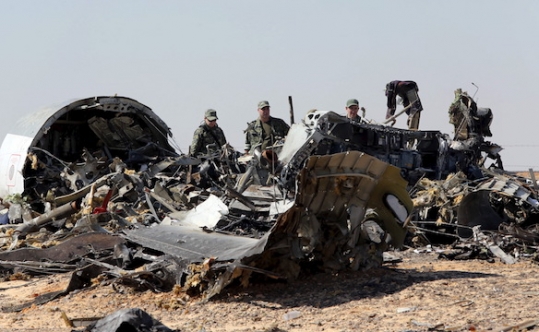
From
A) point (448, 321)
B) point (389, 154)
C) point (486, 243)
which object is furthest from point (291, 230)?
point (389, 154)

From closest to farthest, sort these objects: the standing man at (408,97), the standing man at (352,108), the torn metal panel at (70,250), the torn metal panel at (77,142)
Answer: the torn metal panel at (70,250) < the standing man at (352,108) < the standing man at (408,97) < the torn metal panel at (77,142)

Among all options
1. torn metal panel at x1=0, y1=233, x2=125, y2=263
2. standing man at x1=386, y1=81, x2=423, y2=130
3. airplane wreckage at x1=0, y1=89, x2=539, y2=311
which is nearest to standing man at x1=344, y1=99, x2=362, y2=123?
standing man at x1=386, y1=81, x2=423, y2=130

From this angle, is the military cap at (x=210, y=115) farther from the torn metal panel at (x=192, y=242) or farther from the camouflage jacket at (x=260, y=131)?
the torn metal panel at (x=192, y=242)

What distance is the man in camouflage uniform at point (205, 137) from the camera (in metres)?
18.3

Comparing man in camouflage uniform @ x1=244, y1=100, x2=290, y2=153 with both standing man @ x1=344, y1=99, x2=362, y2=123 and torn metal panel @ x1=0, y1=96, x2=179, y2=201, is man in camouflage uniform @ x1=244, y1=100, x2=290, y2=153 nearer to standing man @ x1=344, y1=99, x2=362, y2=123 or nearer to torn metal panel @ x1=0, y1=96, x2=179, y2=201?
standing man @ x1=344, y1=99, x2=362, y2=123

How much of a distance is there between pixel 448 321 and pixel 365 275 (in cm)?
233

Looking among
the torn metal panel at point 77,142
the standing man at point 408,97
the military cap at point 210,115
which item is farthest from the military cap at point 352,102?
the torn metal panel at point 77,142

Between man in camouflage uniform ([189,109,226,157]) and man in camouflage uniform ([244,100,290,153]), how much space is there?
1528mm

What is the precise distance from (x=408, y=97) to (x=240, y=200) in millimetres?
6030

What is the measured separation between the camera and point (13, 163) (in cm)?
1870

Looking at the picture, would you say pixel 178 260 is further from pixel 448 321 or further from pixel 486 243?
pixel 486 243

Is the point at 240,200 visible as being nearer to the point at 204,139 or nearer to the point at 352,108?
the point at 352,108

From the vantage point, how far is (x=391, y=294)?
27.6 feet

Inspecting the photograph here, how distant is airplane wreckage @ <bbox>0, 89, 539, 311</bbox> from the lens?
8.91 m
